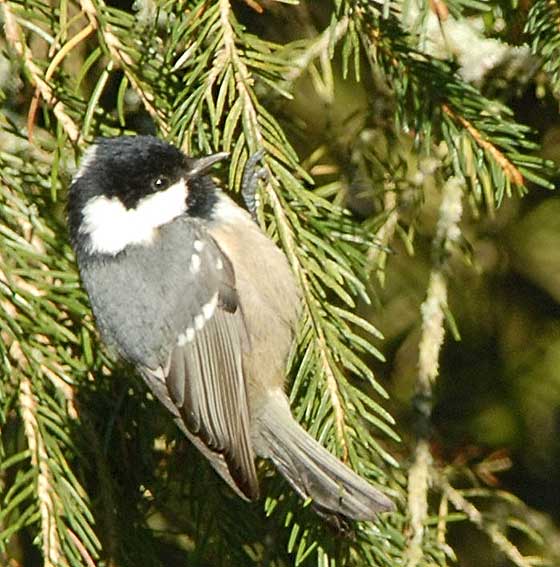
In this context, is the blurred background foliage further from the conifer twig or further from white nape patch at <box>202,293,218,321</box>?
white nape patch at <box>202,293,218,321</box>

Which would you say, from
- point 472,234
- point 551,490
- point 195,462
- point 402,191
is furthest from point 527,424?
point 195,462

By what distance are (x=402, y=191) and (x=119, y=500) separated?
553 mm

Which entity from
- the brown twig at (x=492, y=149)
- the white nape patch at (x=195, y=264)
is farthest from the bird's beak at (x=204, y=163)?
the brown twig at (x=492, y=149)

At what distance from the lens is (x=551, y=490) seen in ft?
6.79

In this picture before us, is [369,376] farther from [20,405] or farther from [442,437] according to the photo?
[442,437]

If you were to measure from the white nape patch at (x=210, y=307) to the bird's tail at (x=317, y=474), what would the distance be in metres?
0.17

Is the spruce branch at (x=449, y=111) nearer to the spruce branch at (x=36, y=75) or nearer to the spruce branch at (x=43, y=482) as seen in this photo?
the spruce branch at (x=36, y=75)

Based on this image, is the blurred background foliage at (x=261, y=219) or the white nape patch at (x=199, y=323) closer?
the blurred background foliage at (x=261, y=219)

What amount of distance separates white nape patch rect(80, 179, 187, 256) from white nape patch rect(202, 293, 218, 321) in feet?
0.39

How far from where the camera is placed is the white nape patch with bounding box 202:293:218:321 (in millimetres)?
1561

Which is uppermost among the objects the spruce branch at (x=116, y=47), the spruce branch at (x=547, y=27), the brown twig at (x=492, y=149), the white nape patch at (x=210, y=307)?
the spruce branch at (x=547, y=27)

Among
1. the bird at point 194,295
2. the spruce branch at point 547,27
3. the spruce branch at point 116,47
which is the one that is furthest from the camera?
the bird at point 194,295

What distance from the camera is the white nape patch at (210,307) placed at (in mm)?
1561

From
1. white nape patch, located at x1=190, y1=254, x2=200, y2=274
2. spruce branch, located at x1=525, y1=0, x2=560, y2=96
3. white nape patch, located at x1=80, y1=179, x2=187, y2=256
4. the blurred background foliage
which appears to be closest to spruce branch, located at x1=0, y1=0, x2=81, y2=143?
the blurred background foliage
